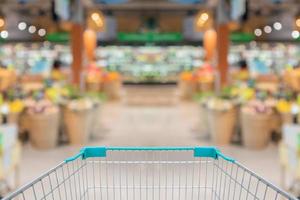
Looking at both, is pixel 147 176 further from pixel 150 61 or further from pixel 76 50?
pixel 150 61

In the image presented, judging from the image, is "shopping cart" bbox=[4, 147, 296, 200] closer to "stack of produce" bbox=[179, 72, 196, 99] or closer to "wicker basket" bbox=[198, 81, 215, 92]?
"wicker basket" bbox=[198, 81, 215, 92]

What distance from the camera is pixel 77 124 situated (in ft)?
34.3

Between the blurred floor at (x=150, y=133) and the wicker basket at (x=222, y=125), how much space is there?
0.26 m

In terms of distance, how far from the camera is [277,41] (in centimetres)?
2569

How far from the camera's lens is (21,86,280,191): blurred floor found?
8768 millimetres

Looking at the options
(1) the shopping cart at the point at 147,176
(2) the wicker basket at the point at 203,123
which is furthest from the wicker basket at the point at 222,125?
(1) the shopping cart at the point at 147,176

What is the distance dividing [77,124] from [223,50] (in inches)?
297

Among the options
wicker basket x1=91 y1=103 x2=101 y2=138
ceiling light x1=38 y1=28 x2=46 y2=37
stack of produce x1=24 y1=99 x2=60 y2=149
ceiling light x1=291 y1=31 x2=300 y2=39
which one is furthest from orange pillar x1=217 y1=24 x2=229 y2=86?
ceiling light x1=38 y1=28 x2=46 y2=37

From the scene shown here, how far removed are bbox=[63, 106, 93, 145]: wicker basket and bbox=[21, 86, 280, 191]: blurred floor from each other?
10.8 inches

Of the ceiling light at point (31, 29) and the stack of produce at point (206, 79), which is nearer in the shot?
the stack of produce at point (206, 79)

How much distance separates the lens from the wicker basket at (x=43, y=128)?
32.3 ft

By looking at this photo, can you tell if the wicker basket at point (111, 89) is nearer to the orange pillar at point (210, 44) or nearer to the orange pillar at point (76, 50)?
the orange pillar at point (76, 50)

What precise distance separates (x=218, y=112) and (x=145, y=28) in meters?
17.1

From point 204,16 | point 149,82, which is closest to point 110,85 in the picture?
point 204,16
